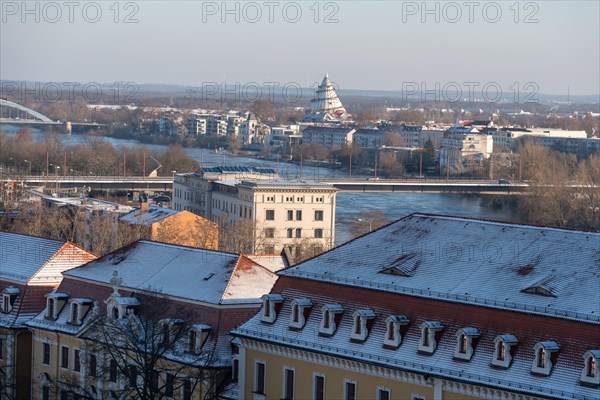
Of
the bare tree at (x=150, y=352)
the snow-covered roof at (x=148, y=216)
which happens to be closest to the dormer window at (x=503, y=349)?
the bare tree at (x=150, y=352)

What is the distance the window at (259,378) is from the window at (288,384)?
0.37 metres

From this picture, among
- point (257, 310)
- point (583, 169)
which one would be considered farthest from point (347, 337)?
point (583, 169)

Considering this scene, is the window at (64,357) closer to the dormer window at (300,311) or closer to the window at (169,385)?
the window at (169,385)

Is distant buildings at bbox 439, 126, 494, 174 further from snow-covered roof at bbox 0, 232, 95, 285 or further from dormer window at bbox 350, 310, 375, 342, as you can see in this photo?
dormer window at bbox 350, 310, 375, 342

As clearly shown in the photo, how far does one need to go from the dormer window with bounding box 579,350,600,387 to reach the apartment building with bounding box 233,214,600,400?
11 millimetres

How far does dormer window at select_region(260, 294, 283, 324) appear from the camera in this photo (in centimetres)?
1858

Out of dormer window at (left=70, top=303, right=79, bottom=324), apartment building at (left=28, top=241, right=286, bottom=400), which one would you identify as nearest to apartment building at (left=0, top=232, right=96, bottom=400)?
apartment building at (left=28, top=241, right=286, bottom=400)

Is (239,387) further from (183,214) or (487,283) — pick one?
(183,214)

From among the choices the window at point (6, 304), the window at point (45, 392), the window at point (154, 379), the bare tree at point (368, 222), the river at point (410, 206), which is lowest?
the river at point (410, 206)

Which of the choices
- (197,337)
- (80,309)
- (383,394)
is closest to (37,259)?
(80,309)

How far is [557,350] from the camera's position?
50.9ft

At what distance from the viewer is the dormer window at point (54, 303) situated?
21.7m

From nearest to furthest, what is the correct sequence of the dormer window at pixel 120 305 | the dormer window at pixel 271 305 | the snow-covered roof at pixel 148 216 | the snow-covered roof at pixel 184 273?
the dormer window at pixel 271 305, the snow-covered roof at pixel 184 273, the dormer window at pixel 120 305, the snow-covered roof at pixel 148 216

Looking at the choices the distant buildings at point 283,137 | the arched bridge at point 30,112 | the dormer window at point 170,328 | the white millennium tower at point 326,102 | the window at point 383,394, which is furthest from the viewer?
the white millennium tower at point 326,102
